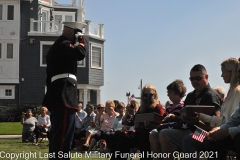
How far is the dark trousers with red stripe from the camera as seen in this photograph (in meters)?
8.73

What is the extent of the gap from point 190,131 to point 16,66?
40.5 metres

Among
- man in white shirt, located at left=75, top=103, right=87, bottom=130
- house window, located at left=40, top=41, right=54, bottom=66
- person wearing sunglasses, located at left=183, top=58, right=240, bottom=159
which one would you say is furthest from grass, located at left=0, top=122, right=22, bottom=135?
person wearing sunglasses, located at left=183, top=58, right=240, bottom=159

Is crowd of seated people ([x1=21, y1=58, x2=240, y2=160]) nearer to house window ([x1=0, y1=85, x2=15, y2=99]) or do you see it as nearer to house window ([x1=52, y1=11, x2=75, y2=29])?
house window ([x1=0, y1=85, x2=15, y2=99])

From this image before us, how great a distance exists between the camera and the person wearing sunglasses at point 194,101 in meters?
9.31

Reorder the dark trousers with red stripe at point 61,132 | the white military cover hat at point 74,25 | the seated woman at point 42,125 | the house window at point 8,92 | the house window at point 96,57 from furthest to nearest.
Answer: the house window at point 96,57 < the house window at point 8,92 < the seated woman at point 42,125 < the white military cover hat at point 74,25 < the dark trousers with red stripe at point 61,132

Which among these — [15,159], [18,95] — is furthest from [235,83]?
[18,95]

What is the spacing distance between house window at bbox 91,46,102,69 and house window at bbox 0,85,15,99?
284 inches

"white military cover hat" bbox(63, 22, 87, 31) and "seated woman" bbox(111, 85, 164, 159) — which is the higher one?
"white military cover hat" bbox(63, 22, 87, 31)

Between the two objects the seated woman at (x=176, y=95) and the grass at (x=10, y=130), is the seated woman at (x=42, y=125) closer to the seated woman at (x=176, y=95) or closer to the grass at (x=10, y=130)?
the grass at (x=10, y=130)

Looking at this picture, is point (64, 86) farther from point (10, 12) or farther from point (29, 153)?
point (10, 12)

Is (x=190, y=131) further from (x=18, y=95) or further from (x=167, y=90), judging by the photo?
(x=18, y=95)

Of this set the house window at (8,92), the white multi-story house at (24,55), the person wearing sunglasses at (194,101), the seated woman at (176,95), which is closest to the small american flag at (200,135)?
the person wearing sunglasses at (194,101)

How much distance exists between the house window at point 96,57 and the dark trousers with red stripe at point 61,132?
42816 mm

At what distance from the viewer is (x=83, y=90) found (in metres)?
50.8
